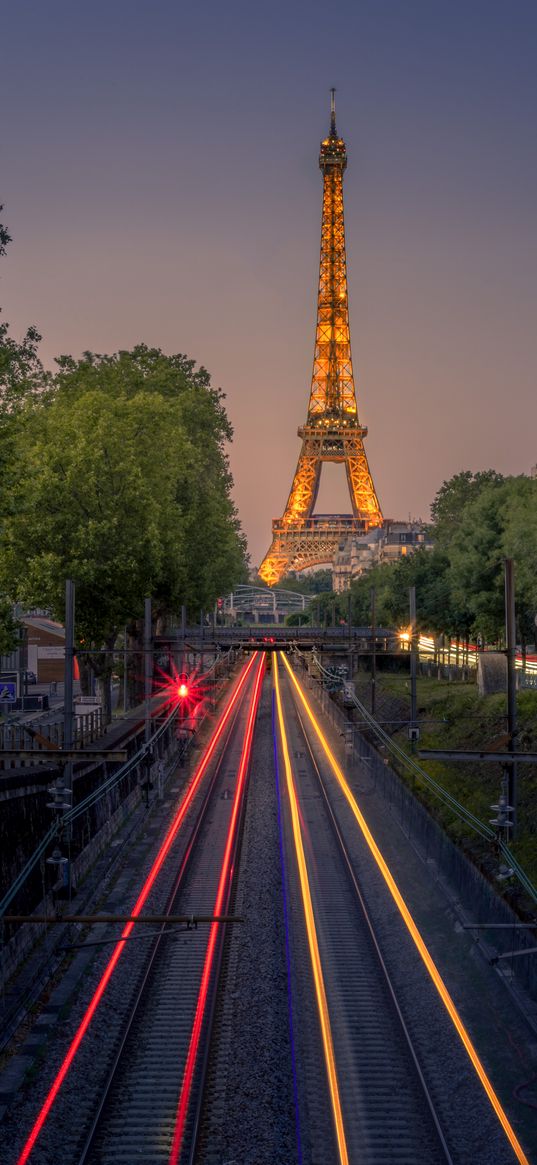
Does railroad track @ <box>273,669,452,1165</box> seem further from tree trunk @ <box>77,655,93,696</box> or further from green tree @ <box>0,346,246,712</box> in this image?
tree trunk @ <box>77,655,93,696</box>

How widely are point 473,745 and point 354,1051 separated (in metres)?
20.9

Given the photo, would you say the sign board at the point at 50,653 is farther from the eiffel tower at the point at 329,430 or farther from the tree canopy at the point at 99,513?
the eiffel tower at the point at 329,430

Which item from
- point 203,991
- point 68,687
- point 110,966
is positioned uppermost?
point 68,687

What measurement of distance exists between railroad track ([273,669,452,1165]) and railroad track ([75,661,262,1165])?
1550 millimetres

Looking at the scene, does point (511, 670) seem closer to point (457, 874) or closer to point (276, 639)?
point (457, 874)

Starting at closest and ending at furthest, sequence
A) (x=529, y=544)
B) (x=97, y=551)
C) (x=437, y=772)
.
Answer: (x=437, y=772) < (x=97, y=551) < (x=529, y=544)

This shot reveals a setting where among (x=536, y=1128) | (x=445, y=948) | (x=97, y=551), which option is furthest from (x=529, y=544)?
(x=536, y=1128)

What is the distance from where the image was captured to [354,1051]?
53.1 feet

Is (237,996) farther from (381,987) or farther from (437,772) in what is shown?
(437,772)

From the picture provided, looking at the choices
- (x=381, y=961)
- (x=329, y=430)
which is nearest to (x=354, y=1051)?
(x=381, y=961)

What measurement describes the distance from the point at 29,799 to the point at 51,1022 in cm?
570

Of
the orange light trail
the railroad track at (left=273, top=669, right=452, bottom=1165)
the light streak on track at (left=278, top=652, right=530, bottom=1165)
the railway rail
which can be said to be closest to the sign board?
the light streak on track at (left=278, top=652, right=530, bottom=1165)

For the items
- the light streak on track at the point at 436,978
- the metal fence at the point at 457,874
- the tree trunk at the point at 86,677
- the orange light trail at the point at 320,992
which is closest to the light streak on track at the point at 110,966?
the orange light trail at the point at 320,992

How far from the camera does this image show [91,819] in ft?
89.0
